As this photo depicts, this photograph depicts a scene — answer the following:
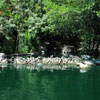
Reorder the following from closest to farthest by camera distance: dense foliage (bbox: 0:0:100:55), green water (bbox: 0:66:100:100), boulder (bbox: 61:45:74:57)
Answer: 1. green water (bbox: 0:66:100:100)
2. dense foliage (bbox: 0:0:100:55)
3. boulder (bbox: 61:45:74:57)

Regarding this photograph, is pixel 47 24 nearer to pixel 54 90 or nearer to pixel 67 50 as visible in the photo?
pixel 67 50

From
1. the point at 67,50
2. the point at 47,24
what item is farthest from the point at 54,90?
the point at 67,50

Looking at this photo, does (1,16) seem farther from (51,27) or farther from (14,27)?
(51,27)

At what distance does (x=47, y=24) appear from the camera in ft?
94.4

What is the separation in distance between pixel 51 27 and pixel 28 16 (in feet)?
19.4

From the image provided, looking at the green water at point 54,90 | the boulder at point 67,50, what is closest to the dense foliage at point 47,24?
the boulder at point 67,50

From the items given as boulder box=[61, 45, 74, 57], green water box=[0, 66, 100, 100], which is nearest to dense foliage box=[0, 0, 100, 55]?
boulder box=[61, 45, 74, 57]

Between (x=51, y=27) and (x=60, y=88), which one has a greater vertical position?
(x=51, y=27)

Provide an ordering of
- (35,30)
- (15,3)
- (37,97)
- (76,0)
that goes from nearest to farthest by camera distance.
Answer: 1. (37,97)
2. (76,0)
3. (35,30)
4. (15,3)

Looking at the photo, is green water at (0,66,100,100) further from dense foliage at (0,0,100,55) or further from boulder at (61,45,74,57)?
boulder at (61,45,74,57)

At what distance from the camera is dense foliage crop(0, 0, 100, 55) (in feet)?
79.0

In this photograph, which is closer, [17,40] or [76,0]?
[76,0]

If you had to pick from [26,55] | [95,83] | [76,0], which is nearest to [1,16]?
[26,55]

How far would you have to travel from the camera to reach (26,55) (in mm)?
29203
